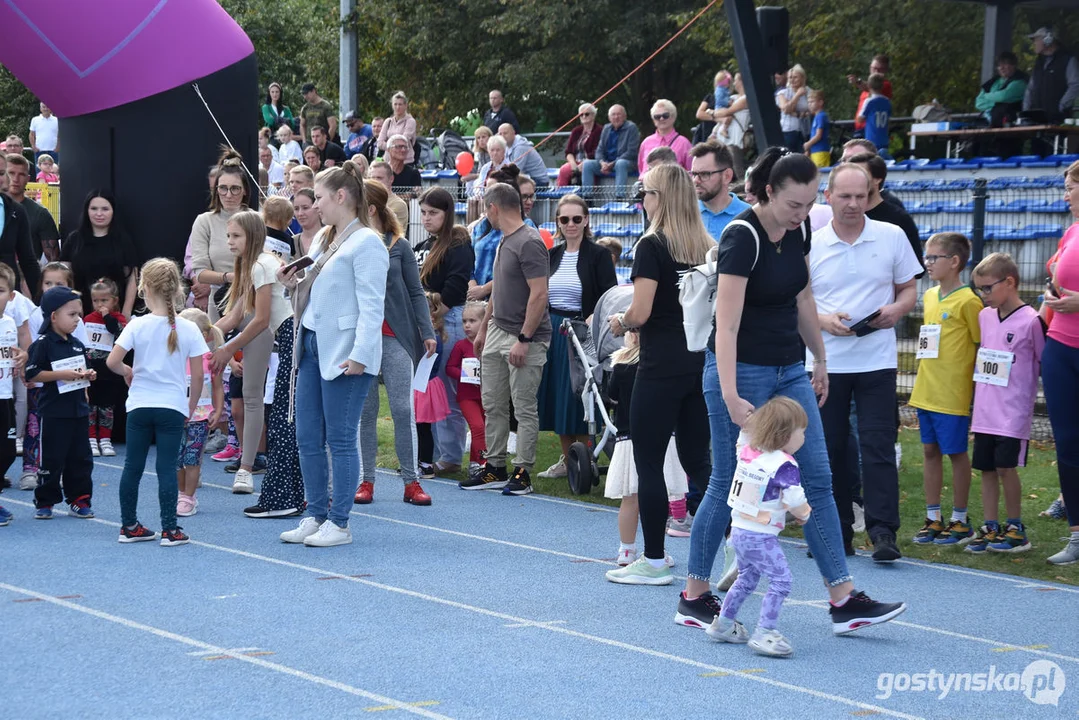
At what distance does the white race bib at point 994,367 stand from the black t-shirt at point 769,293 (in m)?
2.37

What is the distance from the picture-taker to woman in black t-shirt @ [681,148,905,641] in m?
5.88

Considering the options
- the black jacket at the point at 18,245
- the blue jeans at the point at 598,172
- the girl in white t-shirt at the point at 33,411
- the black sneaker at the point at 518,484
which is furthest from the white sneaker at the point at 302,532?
the blue jeans at the point at 598,172

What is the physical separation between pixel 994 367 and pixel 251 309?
471 cm

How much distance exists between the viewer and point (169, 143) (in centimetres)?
1201

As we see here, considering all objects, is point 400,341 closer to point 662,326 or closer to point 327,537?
point 327,537

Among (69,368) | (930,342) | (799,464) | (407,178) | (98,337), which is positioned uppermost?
(407,178)

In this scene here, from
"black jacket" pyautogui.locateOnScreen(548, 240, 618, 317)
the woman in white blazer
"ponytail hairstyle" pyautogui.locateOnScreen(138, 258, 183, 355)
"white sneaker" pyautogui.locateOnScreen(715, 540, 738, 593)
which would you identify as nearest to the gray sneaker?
"white sneaker" pyautogui.locateOnScreen(715, 540, 738, 593)

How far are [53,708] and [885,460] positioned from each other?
14.5 feet

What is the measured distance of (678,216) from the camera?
669cm

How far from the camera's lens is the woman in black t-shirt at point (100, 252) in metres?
11.4

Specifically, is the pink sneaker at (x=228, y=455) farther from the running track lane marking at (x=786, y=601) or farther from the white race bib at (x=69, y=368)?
the white race bib at (x=69, y=368)

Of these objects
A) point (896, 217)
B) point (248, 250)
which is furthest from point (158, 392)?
point (896, 217)

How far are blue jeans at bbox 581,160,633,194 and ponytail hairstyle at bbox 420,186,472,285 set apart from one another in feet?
29.1

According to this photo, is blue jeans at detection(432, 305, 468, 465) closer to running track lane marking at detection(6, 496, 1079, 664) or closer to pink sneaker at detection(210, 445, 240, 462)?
pink sneaker at detection(210, 445, 240, 462)
